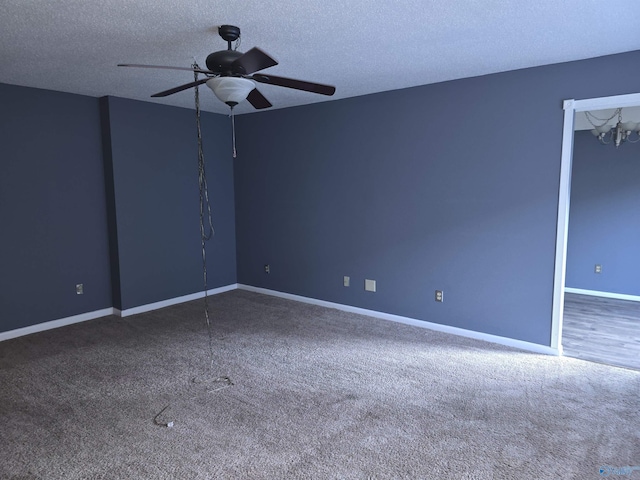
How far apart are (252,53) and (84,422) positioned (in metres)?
2.36

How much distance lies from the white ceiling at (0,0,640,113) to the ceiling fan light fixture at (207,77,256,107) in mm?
372

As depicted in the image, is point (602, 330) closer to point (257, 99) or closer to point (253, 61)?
point (257, 99)

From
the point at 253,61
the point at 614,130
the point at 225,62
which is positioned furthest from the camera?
the point at 614,130

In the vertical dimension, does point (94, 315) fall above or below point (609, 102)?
below

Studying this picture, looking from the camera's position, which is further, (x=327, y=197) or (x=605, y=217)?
(x=605, y=217)

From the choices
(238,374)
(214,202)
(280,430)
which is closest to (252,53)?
(280,430)

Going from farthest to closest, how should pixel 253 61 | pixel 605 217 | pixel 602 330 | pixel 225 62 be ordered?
pixel 605 217 → pixel 602 330 → pixel 225 62 → pixel 253 61

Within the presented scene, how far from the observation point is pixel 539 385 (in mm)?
3072

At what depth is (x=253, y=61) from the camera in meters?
2.16

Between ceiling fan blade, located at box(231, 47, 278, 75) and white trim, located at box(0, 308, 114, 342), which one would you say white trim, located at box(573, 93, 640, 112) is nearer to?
ceiling fan blade, located at box(231, 47, 278, 75)

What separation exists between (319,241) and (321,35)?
8.90 ft

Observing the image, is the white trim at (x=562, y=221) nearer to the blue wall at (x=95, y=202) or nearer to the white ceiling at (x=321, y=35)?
the white ceiling at (x=321, y=35)

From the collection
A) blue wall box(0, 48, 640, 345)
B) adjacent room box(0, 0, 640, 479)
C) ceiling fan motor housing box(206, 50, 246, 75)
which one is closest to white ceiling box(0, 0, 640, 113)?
adjacent room box(0, 0, 640, 479)

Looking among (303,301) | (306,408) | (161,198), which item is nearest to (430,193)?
(303,301)
